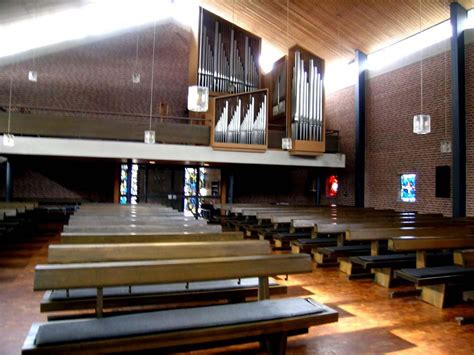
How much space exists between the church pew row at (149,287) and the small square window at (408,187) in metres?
7.53

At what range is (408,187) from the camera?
31.7ft

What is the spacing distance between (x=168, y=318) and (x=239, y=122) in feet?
27.9

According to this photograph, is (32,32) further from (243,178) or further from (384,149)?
(384,149)

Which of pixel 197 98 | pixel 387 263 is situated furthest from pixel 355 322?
pixel 197 98

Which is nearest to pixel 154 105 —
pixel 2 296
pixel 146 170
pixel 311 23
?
pixel 146 170

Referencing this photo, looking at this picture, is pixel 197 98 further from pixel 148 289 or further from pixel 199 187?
pixel 199 187

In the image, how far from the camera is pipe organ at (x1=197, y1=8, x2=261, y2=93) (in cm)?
1112

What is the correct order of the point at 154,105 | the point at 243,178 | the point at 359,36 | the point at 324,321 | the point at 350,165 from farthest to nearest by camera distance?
1. the point at 243,178
2. the point at 154,105
3. the point at 350,165
4. the point at 359,36
5. the point at 324,321

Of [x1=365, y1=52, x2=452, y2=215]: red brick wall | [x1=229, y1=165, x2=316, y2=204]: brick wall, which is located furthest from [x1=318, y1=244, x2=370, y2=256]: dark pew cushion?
[x1=229, y1=165, x2=316, y2=204]: brick wall

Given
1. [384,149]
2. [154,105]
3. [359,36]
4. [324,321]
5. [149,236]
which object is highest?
[359,36]

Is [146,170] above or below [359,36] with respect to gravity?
below

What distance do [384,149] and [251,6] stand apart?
5409mm

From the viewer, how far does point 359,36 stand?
10.2m

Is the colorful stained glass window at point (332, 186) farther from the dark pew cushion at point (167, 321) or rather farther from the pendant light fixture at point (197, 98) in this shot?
the dark pew cushion at point (167, 321)
